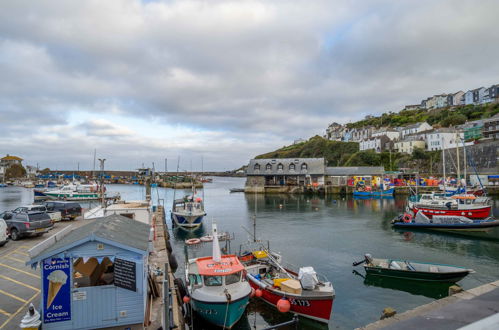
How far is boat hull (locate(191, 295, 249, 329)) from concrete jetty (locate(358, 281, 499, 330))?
5.38 m

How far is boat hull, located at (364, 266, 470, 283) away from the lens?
15.8 m

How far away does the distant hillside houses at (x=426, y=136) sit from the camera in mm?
81500

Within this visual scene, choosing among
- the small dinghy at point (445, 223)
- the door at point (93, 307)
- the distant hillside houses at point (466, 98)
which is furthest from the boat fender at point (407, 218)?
the distant hillside houses at point (466, 98)

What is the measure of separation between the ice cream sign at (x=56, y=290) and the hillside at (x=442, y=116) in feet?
404

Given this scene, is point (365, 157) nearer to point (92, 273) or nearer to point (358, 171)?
point (358, 171)

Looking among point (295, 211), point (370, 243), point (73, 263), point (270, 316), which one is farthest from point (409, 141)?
point (73, 263)

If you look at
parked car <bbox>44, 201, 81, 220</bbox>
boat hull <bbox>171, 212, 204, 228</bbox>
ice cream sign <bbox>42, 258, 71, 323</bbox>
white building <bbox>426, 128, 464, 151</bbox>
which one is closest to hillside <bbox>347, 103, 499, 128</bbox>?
white building <bbox>426, 128, 464, 151</bbox>

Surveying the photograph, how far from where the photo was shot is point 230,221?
4000 cm

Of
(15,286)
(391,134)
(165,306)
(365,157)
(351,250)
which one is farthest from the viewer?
(391,134)

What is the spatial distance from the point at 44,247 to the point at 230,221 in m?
31.6

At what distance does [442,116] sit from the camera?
116000 millimetres

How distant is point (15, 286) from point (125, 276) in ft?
23.1

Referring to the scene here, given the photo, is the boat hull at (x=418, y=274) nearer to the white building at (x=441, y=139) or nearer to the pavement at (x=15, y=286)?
the pavement at (x=15, y=286)

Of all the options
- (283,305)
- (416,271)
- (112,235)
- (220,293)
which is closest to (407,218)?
(416,271)
